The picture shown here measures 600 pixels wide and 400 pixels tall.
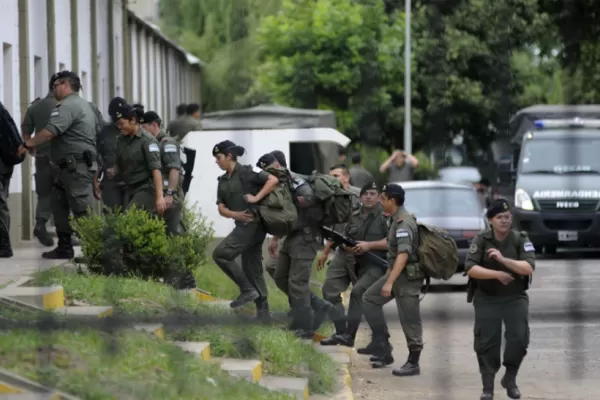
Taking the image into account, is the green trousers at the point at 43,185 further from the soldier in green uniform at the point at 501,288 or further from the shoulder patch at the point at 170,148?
the soldier in green uniform at the point at 501,288

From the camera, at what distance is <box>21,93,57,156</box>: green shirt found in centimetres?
873

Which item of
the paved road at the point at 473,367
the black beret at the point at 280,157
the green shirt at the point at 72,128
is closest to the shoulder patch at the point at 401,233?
the paved road at the point at 473,367

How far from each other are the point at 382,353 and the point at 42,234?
11.1ft

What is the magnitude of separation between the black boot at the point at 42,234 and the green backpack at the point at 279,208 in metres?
2.67

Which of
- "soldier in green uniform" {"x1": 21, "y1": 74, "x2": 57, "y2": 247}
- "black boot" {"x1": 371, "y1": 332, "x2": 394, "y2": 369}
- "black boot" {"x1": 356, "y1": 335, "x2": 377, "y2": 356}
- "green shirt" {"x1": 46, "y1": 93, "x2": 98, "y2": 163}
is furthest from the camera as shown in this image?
"black boot" {"x1": 356, "y1": 335, "x2": 377, "y2": 356}

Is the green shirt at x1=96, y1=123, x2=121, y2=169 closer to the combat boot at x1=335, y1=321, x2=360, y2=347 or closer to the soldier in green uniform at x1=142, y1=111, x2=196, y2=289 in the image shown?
the soldier in green uniform at x1=142, y1=111, x2=196, y2=289

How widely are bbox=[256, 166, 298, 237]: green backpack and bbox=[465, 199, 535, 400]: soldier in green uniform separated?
162 centimetres

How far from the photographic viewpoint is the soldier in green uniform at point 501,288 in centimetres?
791

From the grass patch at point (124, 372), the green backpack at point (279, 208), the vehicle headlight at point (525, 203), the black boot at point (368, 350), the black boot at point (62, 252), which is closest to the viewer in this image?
the grass patch at point (124, 372)

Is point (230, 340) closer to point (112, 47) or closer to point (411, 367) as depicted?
point (411, 367)

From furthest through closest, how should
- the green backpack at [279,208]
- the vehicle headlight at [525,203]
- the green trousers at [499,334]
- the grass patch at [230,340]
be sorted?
the vehicle headlight at [525,203]
the green backpack at [279,208]
the green trousers at [499,334]
the grass patch at [230,340]

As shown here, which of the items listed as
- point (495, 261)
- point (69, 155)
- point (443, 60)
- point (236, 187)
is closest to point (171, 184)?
point (236, 187)

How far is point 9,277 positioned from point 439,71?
21.7 feet

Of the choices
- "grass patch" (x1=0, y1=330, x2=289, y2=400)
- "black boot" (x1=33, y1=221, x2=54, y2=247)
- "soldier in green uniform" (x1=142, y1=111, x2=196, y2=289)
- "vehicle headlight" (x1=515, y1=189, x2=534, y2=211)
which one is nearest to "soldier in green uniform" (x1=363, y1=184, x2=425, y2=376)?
"soldier in green uniform" (x1=142, y1=111, x2=196, y2=289)
